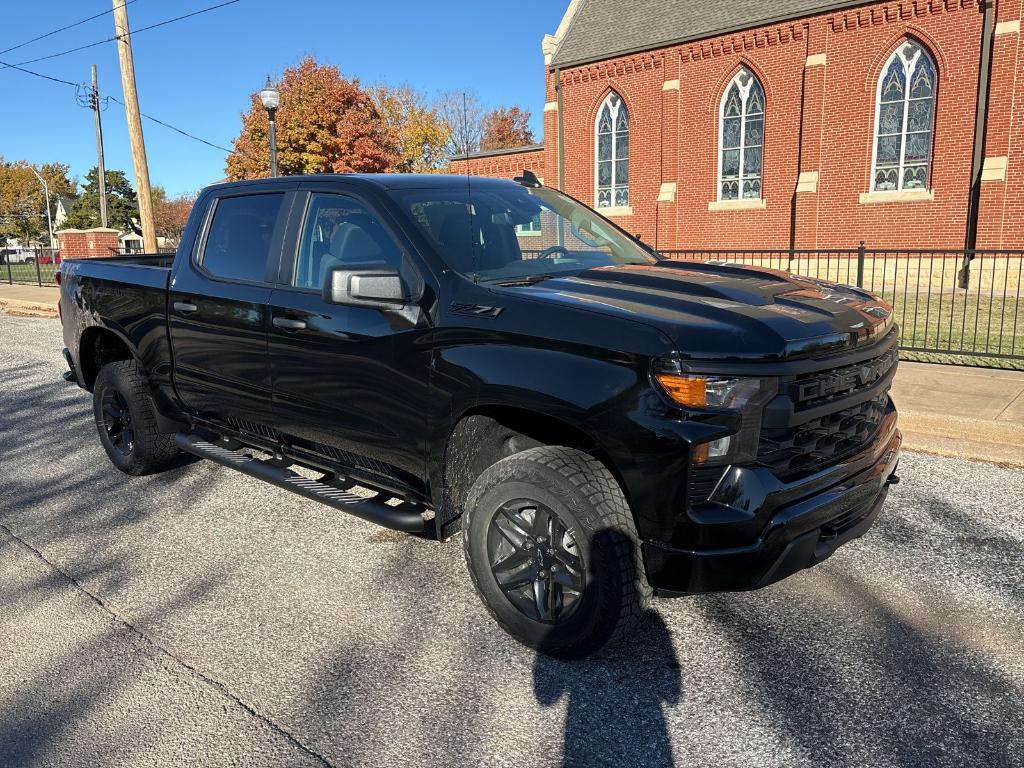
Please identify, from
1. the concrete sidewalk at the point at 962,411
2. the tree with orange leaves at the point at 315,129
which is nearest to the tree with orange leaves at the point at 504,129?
the tree with orange leaves at the point at 315,129

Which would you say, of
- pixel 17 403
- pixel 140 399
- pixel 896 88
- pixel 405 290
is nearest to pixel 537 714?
pixel 405 290

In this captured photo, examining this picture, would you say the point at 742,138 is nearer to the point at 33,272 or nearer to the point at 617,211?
the point at 617,211

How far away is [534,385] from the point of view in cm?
297

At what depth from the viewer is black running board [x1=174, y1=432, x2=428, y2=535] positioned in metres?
3.58

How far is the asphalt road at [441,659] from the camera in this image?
8.65 ft

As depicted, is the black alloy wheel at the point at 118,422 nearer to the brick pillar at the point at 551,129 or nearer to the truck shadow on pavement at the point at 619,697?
the truck shadow on pavement at the point at 619,697

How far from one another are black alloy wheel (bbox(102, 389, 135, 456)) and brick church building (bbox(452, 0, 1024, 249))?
18.5 metres

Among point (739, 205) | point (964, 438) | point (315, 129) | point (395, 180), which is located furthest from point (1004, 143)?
point (315, 129)

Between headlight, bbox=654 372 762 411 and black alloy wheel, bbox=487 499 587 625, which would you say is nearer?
headlight, bbox=654 372 762 411

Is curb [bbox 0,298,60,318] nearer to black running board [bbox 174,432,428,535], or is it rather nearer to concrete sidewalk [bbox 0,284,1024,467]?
black running board [bbox 174,432,428,535]

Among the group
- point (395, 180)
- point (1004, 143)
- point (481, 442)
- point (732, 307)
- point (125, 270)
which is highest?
point (1004, 143)

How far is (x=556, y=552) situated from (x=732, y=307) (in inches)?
45.7

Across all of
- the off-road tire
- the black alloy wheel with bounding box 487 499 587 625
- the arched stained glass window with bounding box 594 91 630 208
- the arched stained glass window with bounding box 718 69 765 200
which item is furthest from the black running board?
the arched stained glass window with bounding box 594 91 630 208

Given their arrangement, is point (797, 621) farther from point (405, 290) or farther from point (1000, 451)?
point (1000, 451)
